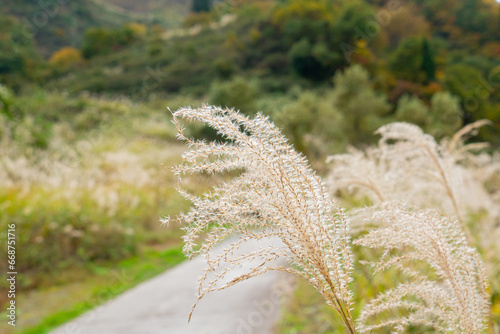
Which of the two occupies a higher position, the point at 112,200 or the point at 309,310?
the point at 112,200

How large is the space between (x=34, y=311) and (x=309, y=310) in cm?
384

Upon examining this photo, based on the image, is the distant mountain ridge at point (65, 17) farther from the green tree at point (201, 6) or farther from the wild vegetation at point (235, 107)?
the green tree at point (201, 6)

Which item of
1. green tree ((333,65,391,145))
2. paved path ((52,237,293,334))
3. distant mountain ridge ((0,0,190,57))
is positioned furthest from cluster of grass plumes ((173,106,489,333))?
distant mountain ridge ((0,0,190,57))

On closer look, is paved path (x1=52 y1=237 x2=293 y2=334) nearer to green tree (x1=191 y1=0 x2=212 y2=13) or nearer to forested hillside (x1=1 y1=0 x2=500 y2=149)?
forested hillside (x1=1 y1=0 x2=500 y2=149)

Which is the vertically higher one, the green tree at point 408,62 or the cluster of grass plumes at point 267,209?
the green tree at point 408,62

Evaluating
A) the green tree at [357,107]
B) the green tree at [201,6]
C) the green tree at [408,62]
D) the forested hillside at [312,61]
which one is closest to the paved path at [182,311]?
the forested hillside at [312,61]

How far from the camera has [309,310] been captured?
550cm

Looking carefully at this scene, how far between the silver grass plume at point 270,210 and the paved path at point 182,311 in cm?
360

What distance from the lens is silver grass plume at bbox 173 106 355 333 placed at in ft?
3.54

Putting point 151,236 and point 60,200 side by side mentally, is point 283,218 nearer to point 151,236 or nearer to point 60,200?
point 60,200

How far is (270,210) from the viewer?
109 cm

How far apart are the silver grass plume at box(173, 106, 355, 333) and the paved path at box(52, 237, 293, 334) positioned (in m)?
3.60

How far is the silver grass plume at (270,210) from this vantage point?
1.08m

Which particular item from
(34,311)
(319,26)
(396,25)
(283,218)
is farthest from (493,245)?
(396,25)
